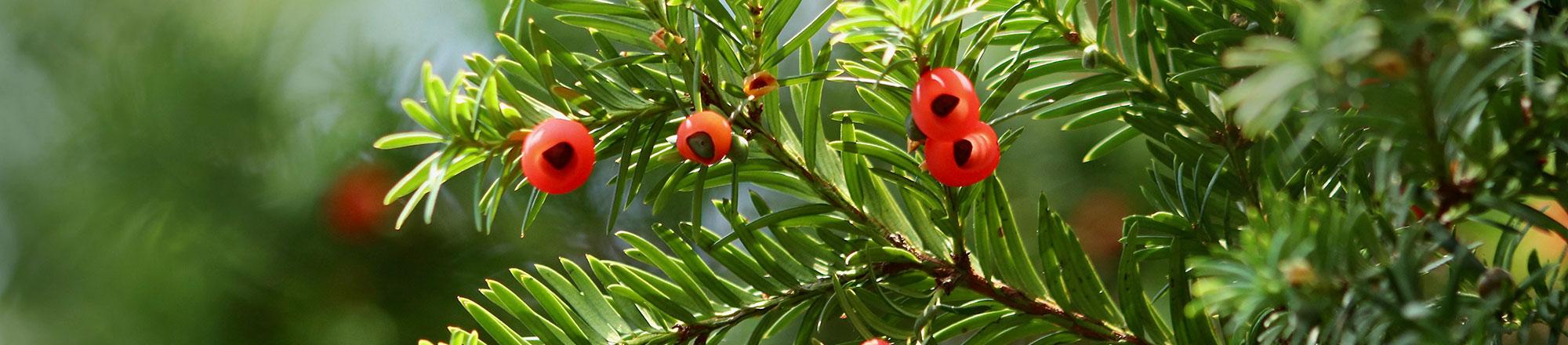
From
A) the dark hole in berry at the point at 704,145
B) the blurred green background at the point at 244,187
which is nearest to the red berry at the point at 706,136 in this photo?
the dark hole in berry at the point at 704,145

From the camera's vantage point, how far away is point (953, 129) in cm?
29

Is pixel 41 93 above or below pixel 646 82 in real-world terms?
above

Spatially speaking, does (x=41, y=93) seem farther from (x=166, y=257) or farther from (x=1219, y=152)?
(x=1219, y=152)

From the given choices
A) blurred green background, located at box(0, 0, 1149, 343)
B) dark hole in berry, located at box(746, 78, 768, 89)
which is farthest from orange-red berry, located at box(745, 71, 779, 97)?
blurred green background, located at box(0, 0, 1149, 343)

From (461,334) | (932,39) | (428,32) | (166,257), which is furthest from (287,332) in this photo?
(932,39)

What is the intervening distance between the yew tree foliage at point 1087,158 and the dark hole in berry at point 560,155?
0.02 metres

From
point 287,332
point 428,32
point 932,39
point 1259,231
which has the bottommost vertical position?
point 1259,231

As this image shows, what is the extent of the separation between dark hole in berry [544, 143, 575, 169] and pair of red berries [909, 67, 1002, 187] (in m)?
0.09

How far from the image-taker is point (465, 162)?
0.30m

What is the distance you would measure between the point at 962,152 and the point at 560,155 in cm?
11

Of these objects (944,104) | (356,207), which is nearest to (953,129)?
(944,104)

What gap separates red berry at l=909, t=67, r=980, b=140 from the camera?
289 mm

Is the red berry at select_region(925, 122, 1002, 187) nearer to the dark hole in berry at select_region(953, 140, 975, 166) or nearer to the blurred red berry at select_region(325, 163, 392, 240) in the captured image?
the dark hole in berry at select_region(953, 140, 975, 166)

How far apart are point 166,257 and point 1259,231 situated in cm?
75
